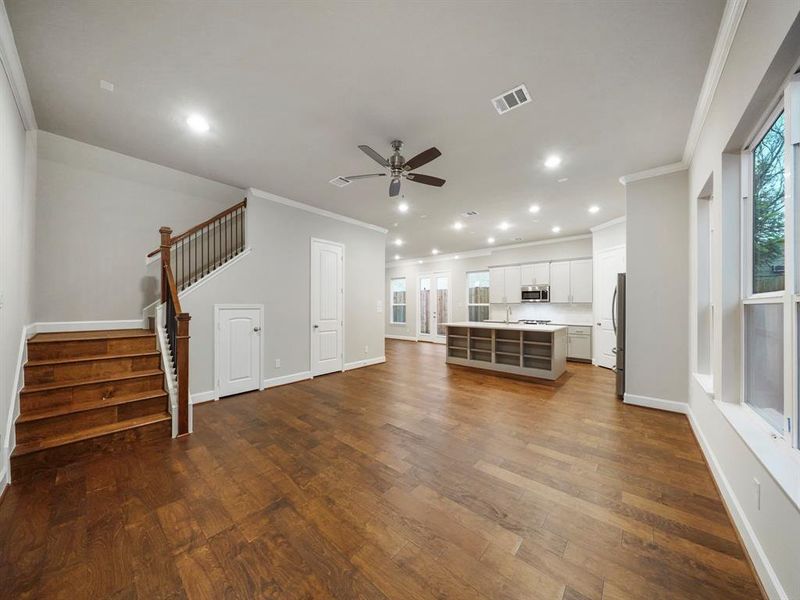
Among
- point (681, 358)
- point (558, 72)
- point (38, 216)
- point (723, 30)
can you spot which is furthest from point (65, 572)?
point (681, 358)

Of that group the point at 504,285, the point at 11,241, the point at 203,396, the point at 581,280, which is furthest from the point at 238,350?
the point at 581,280

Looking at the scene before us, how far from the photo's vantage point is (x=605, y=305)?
6281 mm

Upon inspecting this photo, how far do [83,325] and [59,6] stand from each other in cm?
343

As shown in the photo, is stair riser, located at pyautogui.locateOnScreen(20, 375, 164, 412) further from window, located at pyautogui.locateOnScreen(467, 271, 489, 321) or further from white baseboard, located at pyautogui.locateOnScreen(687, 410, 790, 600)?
window, located at pyautogui.locateOnScreen(467, 271, 489, 321)

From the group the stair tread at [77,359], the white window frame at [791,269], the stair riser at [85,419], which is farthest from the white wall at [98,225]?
the white window frame at [791,269]

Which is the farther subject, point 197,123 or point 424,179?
point 424,179

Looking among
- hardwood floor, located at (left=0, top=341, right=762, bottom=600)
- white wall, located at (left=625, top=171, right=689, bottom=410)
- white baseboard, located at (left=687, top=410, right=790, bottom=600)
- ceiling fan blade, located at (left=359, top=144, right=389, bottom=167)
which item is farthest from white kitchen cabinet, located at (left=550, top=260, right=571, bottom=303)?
ceiling fan blade, located at (left=359, top=144, right=389, bottom=167)

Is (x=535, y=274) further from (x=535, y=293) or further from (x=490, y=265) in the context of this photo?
(x=490, y=265)

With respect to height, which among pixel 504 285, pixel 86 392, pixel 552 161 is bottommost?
pixel 86 392

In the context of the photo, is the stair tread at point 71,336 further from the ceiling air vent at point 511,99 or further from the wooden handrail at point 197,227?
the ceiling air vent at point 511,99

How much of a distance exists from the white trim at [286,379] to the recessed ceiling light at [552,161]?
4818 millimetres

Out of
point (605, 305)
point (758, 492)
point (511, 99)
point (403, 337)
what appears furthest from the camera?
point (403, 337)

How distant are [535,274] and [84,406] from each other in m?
8.43

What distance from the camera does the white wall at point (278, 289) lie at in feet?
13.5
